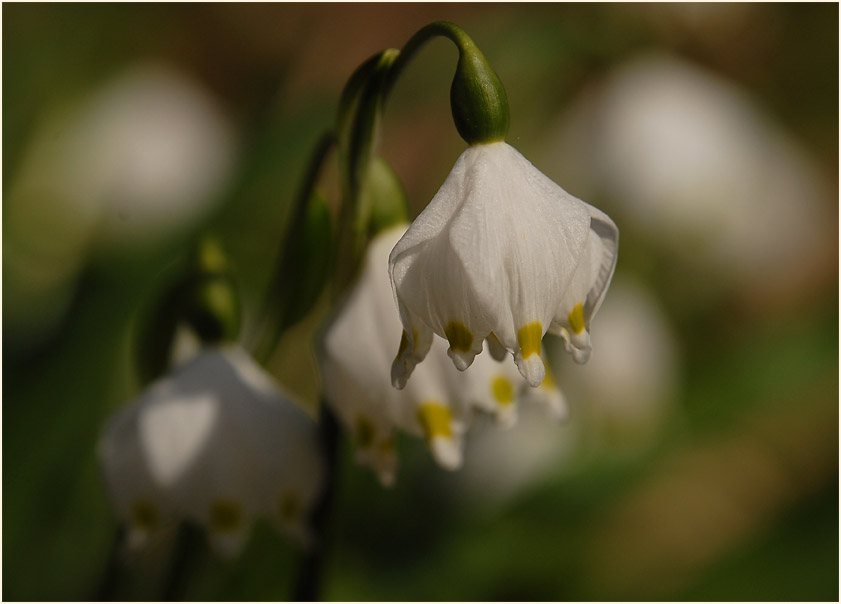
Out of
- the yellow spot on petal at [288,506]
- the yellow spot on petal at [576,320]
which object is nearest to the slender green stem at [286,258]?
the yellow spot on petal at [288,506]

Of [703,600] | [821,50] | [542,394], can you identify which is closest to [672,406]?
[703,600]

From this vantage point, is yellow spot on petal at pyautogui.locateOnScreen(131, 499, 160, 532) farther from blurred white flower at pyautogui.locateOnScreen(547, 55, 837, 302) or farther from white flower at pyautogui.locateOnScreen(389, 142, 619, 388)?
blurred white flower at pyautogui.locateOnScreen(547, 55, 837, 302)

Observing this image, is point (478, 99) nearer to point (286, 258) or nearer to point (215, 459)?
point (286, 258)

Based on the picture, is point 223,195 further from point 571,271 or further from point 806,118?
point 806,118

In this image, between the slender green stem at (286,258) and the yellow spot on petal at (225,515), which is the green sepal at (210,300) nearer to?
the slender green stem at (286,258)

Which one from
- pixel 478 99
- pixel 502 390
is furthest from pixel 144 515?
pixel 478 99

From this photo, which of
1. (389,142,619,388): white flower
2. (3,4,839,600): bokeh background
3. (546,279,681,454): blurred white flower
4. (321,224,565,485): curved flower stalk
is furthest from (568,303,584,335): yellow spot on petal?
(546,279,681,454): blurred white flower
